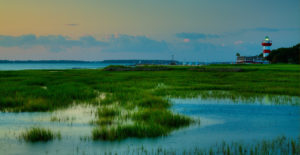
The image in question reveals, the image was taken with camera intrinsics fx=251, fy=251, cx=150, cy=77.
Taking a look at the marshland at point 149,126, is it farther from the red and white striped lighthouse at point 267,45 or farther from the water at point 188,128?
the red and white striped lighthouse at point 267,45

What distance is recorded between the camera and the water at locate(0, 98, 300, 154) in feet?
28.6

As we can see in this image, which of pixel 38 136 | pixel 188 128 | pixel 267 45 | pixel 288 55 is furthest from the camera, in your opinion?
pixel 267 45

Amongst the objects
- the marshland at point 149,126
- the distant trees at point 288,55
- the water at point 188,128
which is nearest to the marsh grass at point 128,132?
the marshland at point 149,126

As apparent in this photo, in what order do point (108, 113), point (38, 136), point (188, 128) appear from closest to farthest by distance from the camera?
point (38, 136)
point (188, 128)
point (108, 113)

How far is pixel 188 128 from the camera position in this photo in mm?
11195

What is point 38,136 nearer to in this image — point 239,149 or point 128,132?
point 128,132

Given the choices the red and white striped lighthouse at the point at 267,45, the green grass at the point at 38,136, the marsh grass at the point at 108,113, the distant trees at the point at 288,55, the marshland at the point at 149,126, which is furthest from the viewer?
the red and white striped lighthouse at the point at 267,45

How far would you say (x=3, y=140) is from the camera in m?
9.52

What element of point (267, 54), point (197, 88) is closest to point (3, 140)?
point (197, 88)

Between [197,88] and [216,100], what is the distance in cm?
720

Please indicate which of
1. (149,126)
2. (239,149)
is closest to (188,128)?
(149,126)

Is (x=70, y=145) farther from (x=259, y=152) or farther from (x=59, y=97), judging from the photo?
(x=59, y=97)

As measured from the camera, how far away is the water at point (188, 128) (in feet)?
28.6

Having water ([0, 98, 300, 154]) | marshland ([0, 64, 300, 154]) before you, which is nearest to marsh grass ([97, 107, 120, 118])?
marshland ([0, 64, 300, 154])
